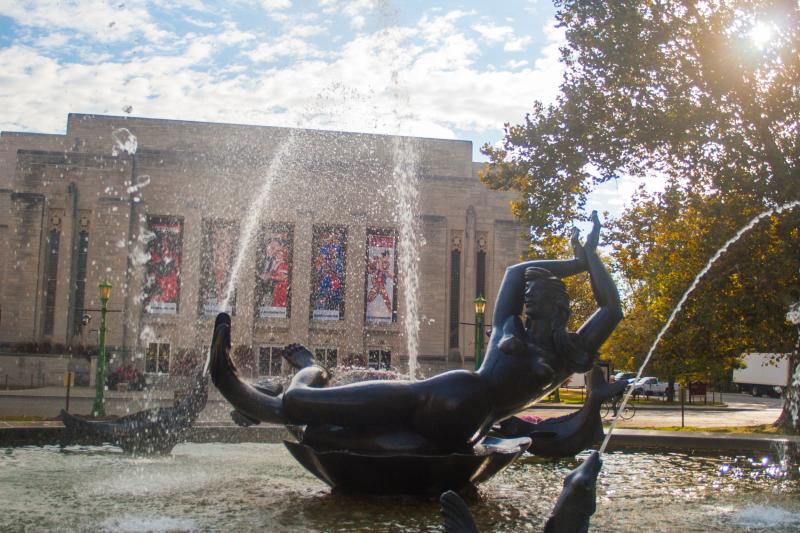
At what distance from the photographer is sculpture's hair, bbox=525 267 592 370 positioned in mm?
6410

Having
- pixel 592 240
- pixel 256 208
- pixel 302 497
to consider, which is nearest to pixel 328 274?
pixel 256 208

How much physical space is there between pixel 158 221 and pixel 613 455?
4212 cm

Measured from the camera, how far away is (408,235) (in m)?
50.8

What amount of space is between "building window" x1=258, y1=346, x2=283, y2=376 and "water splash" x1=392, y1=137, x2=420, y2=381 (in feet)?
25.0

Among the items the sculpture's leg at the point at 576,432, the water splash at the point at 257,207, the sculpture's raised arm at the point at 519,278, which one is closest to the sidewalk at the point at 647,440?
the sculpture's leg at the point at 576,432

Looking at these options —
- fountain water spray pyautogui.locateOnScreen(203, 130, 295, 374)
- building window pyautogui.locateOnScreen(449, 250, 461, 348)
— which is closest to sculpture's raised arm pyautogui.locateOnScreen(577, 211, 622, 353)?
fountain water spray pyautogui.locateOnScreen(203, 130, 295, 374)

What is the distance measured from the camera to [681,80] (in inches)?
860

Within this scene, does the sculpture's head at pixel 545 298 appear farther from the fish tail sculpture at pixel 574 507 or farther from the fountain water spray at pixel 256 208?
the fountain water spray at pixel 256 208

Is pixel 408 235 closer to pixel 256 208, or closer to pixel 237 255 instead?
pixel 256 208

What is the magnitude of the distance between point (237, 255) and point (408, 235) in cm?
1049

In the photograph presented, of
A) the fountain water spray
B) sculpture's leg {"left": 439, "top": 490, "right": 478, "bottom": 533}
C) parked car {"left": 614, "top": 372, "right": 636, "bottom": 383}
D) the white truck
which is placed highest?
the fountain water spray

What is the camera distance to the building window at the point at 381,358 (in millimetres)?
48594

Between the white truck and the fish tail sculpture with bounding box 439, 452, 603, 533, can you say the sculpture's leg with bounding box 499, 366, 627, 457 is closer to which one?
the fish tail sculpture with bounding box 439, 452, 603, 533

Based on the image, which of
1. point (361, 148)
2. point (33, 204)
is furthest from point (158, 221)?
point (361, 148)
